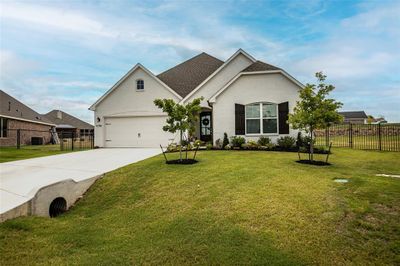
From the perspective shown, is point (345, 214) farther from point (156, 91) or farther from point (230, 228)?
point (156, 91)

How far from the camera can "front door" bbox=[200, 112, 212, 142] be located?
18.5m

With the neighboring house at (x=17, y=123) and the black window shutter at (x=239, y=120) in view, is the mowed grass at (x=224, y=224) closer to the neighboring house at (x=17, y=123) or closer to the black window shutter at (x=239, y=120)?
the black window shutter at (x=239, y=120)

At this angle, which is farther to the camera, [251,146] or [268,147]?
[251,146]

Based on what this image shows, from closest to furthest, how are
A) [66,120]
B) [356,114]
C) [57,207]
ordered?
[57,207]
[66,120]
[356,114]

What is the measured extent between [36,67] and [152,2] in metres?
13.5

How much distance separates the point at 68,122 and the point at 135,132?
99.2 ft

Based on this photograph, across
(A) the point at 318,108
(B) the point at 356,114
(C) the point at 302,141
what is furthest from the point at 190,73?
(B) the point at 356,114

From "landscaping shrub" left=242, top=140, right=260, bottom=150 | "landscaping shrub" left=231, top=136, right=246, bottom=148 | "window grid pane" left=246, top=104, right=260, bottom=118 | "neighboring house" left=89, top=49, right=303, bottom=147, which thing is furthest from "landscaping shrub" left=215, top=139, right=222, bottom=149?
"window grid pane" left=246, top=104, right=260, bottom=118

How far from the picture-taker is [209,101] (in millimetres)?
15523

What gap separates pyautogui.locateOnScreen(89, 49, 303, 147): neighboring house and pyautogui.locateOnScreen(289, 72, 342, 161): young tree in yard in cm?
474

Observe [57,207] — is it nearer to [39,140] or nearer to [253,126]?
[253,126]

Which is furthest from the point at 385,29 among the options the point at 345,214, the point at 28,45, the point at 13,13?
the point at 28,45

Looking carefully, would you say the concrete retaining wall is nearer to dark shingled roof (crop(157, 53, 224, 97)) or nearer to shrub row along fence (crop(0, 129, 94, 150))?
dark shingled roof (crop(157, 53, 224, 97))

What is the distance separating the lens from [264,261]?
136 inches
